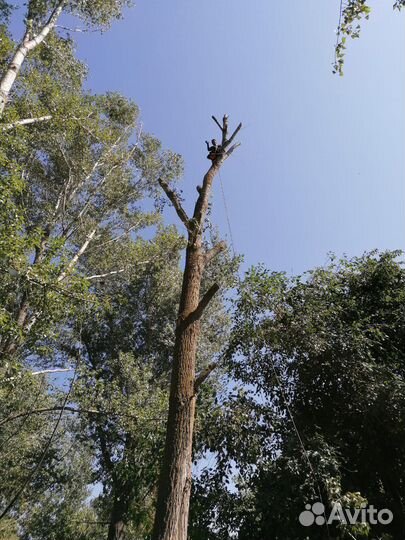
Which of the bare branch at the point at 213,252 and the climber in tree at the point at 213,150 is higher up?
the climber in tree at the point at 213,150

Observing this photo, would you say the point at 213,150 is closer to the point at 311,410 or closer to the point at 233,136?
the point at 233,136

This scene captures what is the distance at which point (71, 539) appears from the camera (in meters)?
17.2

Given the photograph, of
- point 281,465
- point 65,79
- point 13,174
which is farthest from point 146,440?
point 65,79

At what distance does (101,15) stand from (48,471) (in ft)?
49.7

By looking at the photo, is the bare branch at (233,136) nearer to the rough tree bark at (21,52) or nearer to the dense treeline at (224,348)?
the dense treeline at (224,348)

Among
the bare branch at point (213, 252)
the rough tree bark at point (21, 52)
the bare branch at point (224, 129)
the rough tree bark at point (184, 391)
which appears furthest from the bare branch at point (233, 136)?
the rough tree bark at point (21, 52)

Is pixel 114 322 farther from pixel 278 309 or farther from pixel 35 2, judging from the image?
pixel 35 2

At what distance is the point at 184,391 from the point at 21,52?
22.2 feet

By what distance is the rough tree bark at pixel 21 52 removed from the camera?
5.95 metres

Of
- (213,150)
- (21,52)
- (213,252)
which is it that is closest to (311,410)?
(213,252)

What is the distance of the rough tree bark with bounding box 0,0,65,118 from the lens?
19.5ft

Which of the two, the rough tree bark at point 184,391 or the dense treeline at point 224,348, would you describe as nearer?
the rough tree bark at point 184,391

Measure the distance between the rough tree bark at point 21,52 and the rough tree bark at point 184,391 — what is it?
3.39m

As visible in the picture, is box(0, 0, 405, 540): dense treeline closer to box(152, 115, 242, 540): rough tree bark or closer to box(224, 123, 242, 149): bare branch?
box(152, 115, 242, 540): rough tree bark
